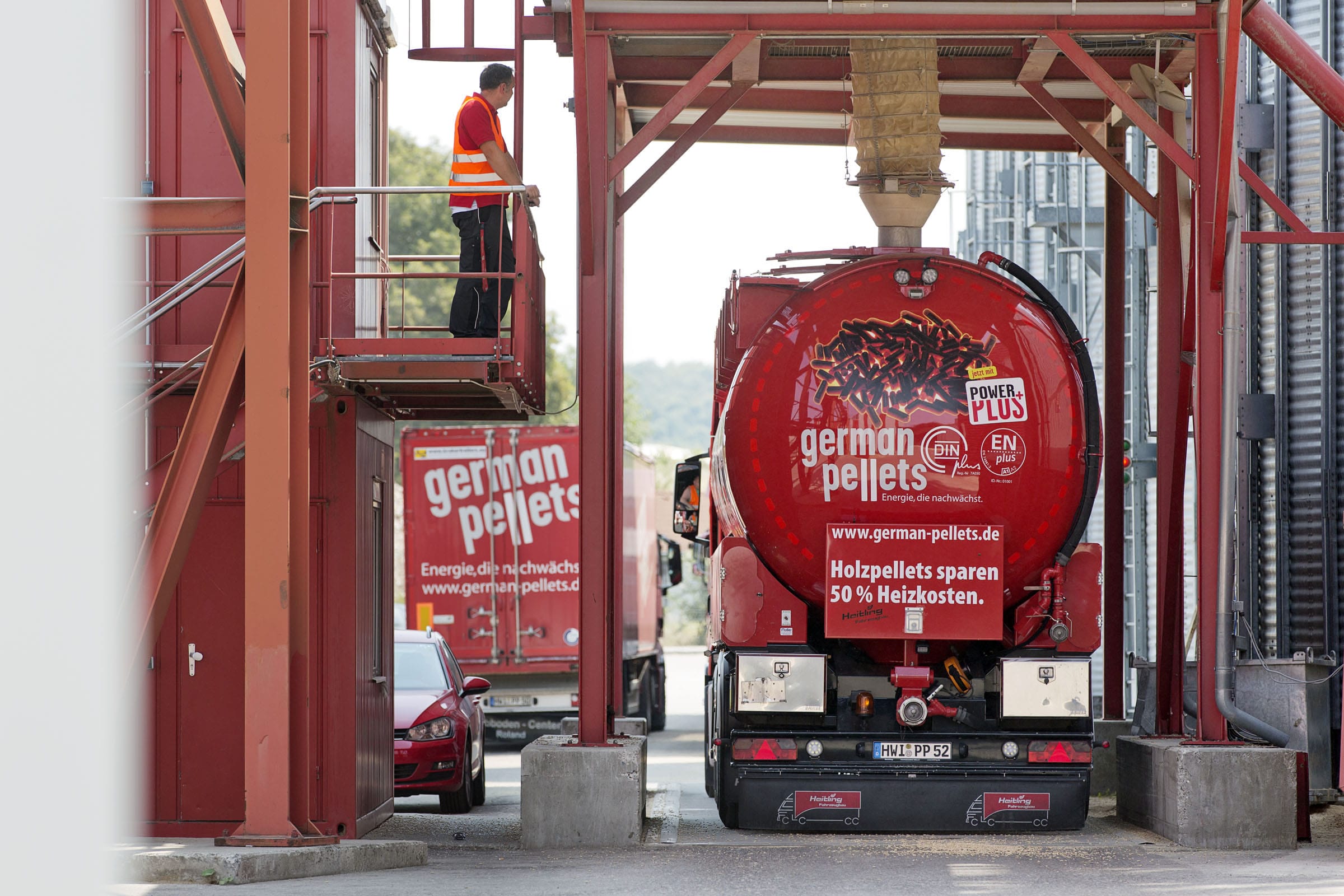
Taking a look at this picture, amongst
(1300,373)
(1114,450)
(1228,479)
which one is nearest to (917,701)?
(1228,479)

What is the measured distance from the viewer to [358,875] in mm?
8172

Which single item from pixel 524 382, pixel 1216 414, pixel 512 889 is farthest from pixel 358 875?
pixel 1216 414

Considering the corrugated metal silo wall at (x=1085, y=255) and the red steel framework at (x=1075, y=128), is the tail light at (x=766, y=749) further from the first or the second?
the corrugated metal silo wall at (x=1085, y=255)

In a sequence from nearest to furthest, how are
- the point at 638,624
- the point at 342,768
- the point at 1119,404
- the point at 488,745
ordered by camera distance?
the point at 342,768
the point at 1119,404
the point at 488,745
the point at 638,624

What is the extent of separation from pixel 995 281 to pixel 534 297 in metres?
3.35

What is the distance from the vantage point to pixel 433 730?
45.6ft

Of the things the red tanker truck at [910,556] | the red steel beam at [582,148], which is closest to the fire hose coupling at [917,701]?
the red tanker truck at [910,556]

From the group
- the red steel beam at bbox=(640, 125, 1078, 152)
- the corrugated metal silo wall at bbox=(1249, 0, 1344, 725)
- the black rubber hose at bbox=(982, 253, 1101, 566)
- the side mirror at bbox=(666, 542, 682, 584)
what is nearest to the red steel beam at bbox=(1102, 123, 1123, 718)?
the red steel beam at bbox=(640, 125, 1078, 152)

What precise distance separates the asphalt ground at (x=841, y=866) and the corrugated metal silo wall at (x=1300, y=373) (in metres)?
2.88

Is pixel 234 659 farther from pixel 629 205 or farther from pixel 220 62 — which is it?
pixel 629 205

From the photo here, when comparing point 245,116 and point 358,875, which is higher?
point 245,116

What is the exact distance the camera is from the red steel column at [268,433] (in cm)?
762

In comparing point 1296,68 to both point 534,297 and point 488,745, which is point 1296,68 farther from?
point 488,745

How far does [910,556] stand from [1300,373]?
6887 mm
